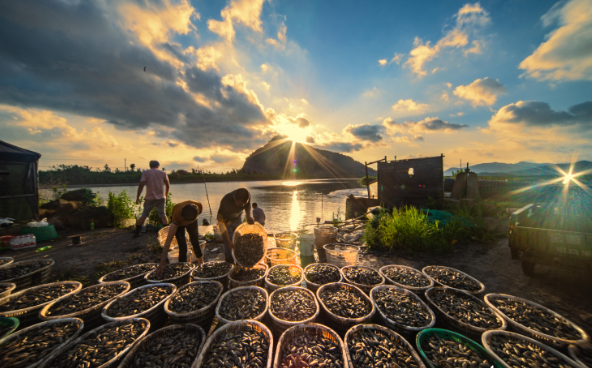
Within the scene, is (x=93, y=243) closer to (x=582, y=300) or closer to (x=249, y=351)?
(x=249, y=351)

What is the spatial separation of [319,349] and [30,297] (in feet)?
15.0

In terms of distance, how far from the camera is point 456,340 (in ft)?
7.84

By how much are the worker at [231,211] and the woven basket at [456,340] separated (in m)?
3.58

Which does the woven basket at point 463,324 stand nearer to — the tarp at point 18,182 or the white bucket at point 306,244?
the white bucket at point 306,244

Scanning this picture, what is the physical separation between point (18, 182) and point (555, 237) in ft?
59.7

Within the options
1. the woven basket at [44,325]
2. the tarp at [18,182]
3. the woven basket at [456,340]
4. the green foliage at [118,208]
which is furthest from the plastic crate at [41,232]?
→ the woven basket at [456,340]

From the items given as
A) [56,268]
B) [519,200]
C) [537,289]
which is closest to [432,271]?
[537,289]

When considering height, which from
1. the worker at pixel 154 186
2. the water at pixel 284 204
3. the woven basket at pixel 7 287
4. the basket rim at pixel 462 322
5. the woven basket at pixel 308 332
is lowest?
the water at pixel 284 204

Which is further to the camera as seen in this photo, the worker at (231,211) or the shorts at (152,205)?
the shorts at (152,205)

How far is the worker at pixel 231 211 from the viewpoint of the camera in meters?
4.51

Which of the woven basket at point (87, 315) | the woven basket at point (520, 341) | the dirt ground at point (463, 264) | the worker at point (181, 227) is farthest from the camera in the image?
the worker at point (181, 227)

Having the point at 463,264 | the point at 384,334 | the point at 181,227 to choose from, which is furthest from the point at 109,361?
the point at 463,264

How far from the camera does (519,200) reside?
1129 cm

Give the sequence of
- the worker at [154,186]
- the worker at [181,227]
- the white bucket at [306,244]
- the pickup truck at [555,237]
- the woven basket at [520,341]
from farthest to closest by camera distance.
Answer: the worker at [154,186], the white bucket at [306,244], the worker at [181,227], the pickup truck at [555,237], the woven basket at [520,341]
